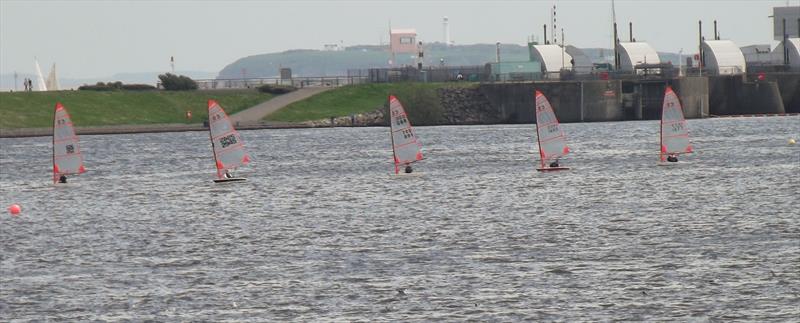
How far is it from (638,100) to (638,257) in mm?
133819

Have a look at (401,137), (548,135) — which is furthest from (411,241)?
(548,135)

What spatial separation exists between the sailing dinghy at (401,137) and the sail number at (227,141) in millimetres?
9195

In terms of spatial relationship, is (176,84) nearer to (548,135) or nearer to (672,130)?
(672,130)

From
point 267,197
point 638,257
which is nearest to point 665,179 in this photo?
point 267,197

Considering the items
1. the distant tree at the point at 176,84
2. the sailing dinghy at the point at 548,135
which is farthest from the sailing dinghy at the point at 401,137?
the distant tree at the point at 176,84

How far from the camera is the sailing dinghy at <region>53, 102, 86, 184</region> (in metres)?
98.0

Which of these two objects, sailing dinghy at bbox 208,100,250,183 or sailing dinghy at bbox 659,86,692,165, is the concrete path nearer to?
sailing dinghy at bbox 659,86,692,165

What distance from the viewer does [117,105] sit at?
184250 millimetres

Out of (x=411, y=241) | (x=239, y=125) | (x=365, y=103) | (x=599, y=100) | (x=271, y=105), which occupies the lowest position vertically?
(x=239, y=125)

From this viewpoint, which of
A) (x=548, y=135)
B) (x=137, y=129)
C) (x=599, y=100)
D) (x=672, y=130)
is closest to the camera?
(x=548, y=135)

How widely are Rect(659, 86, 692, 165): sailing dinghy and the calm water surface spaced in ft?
4.38

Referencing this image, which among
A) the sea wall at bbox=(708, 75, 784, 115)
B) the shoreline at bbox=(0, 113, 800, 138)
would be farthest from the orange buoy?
the sea wall at bbox=(708, 75, 784, 115)

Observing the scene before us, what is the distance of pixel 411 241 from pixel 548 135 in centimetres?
3834

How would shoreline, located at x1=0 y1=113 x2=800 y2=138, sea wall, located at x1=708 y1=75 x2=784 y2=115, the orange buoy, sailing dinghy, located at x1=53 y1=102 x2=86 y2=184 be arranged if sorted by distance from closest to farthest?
the orange buoy → sailing dinghy, located at x1=53 y1=102 x2=86 y2=184 → shoreline, located at x1=0 y1=113 x2=800 y2=138 → sea wall, located at x1=708 y1=75 x2=784 y2=115
